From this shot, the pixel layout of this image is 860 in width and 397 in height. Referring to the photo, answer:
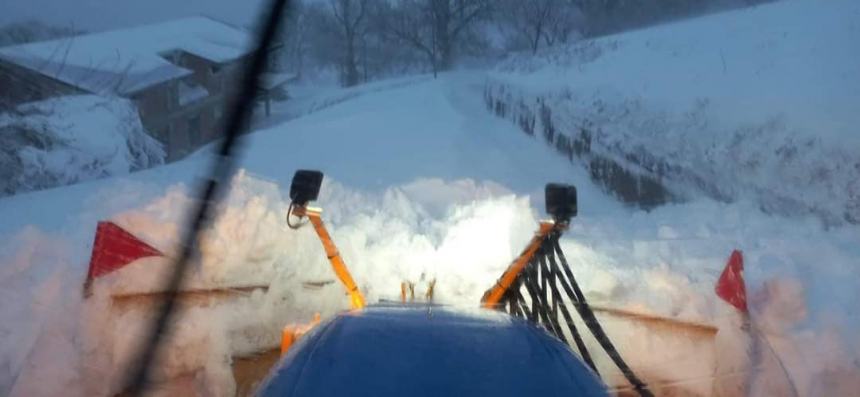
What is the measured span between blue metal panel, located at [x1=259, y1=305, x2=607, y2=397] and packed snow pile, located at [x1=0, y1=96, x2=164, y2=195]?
522 inches

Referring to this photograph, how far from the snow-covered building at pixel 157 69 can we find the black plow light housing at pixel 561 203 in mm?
15356

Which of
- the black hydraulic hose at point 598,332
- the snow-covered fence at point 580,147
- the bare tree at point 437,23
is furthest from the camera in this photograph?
the bare tree at point 437,23

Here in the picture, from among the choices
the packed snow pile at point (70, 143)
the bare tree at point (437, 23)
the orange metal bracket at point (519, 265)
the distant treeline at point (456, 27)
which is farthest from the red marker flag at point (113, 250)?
the bare tree at point (437, 23)

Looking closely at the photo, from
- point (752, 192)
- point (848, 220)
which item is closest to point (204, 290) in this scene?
point (848, 220)

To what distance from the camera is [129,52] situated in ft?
74.0

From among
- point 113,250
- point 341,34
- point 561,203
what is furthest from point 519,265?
point 341,34

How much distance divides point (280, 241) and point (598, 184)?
12.5 m

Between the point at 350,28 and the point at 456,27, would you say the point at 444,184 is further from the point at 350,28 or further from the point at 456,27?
the point at 456,27

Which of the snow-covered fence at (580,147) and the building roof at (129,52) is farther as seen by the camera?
the building roof at (129,52)

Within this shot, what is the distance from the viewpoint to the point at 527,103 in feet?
87.2

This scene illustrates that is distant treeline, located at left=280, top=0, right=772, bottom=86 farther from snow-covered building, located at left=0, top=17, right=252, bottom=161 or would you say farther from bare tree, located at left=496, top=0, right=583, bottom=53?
snow-covered building, located at left=0, top=17, right=252, bottom=161

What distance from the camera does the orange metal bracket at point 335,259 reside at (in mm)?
6543

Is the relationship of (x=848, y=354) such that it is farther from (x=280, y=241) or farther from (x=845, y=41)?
(x=845, y=41)

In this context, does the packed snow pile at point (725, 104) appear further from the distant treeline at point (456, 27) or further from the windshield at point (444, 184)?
the distant treeline at point (456, 27)
